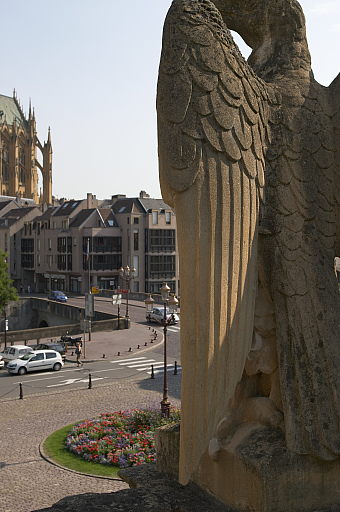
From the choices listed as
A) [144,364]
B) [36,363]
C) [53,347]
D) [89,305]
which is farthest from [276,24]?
[89,305]

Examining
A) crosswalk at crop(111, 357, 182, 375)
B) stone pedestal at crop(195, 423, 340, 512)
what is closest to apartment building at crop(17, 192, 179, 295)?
crosswalk at crop(111, 357, 182, 375)

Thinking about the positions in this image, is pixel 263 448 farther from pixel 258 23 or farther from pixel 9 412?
pixel 9 412

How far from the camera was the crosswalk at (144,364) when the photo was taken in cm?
2566

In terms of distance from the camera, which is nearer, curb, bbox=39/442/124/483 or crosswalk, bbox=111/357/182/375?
curb, bbox=39/442/124/483

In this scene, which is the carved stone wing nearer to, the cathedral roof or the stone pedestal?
the stone pedestal

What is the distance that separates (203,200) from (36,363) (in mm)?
23480

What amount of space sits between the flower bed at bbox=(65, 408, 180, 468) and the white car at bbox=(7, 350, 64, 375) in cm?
1012

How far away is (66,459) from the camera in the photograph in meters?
14.2

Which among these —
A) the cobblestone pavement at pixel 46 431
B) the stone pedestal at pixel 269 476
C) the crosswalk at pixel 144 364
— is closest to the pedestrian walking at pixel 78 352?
the crosswalk at pixel 144 364

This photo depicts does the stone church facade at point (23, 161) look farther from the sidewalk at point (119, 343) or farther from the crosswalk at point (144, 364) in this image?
the crosswalk at point (144, 364)

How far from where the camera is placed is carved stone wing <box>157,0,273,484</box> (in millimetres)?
4270

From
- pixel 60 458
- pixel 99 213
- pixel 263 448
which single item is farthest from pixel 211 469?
pixel 99 213

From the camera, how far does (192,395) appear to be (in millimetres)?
4312

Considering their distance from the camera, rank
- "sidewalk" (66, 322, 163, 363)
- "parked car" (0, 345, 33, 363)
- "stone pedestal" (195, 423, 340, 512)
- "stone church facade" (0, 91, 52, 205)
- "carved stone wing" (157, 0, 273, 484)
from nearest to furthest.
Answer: "carved stone wing" (157, 0, 273, 484)
"stone pedestal" (195, 423, 340, 512)
"parked car" (0, 345, 33, 363)
"sidewalk" (66, 322, 163, 363)
"stone church facade" (0, 91, 52, 205)
